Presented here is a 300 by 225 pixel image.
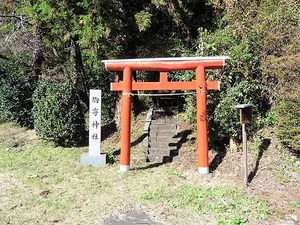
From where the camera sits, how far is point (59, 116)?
9.08m

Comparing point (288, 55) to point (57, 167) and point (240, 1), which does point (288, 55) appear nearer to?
point (240, 1)

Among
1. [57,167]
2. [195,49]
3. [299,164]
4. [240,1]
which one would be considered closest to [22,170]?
[57,167]

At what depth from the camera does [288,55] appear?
7.28 m

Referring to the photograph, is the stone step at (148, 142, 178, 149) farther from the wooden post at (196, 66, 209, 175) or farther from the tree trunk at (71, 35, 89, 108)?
the tree trunk at (71, 35, 89, 108)

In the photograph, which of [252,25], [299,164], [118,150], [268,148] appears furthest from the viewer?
[118,150]

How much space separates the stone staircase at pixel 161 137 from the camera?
852 centimetres

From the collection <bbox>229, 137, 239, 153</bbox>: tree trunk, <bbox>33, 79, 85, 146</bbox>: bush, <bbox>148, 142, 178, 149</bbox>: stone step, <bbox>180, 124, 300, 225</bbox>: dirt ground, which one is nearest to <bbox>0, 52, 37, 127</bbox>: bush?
<bbox>33, 79, 85, 146</bbox>: bush

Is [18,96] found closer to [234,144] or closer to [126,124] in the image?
[126,124]

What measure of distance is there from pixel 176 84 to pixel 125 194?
2.63 m

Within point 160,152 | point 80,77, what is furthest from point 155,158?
point 80,77

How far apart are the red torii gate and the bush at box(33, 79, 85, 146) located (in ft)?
6.51

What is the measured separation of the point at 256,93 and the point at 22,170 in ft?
18.5

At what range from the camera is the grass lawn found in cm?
571

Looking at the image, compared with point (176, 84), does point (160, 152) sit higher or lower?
lower
